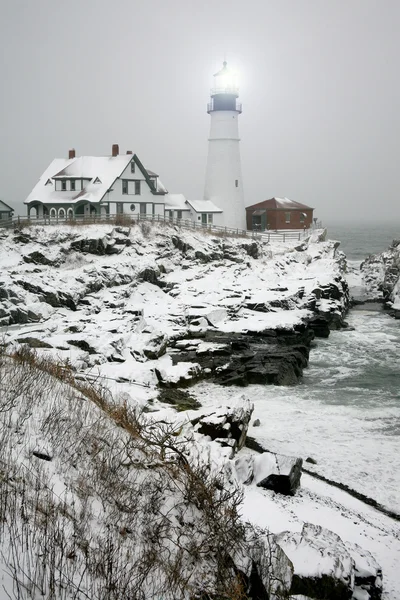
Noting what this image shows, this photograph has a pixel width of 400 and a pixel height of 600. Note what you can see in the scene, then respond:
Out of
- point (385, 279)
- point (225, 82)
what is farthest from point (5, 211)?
point (385, 279)

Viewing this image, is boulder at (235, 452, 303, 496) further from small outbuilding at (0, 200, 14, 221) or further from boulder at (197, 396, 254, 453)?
small outbuilding at (0, 200, 14, 221)

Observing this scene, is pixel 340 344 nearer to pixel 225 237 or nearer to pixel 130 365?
pixel 130 365

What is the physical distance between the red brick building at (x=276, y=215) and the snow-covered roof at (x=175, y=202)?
853 centimetres

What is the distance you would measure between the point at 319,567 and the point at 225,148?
50.9 m

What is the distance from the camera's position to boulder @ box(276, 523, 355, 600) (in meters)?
6.18

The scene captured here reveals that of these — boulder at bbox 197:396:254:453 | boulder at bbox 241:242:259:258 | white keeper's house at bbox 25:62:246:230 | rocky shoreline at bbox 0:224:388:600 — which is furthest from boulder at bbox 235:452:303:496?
boulder at bbox 241:242:259:258

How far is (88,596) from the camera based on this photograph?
4719mm

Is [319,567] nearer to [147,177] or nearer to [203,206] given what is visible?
[147,177]

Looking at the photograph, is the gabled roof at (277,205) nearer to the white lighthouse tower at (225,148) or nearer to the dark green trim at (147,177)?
the white lighthouse tower at (225,148)

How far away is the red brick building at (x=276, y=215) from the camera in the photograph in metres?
57.4

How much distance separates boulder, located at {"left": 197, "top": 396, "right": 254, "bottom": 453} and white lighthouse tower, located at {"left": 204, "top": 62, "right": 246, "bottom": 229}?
42521 millimetres

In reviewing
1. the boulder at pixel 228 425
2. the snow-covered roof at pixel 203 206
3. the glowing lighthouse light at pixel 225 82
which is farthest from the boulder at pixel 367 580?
the glowing lighthouse light at pixel 225 82

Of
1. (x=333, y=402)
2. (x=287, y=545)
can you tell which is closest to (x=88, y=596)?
(x=287, y=545)

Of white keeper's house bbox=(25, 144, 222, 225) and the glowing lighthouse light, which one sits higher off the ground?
the glowing lighthouse light
